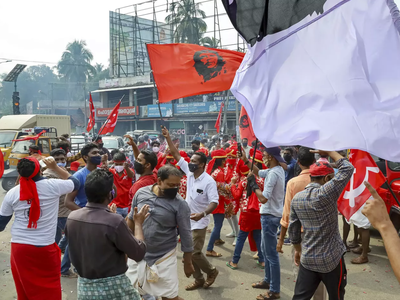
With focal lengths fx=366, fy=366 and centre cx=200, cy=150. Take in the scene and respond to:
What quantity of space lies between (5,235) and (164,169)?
540 cm

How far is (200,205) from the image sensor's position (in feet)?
16.4

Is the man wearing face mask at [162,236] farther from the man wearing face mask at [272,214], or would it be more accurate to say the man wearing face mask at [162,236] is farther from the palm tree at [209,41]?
the palm tree at [209,41]

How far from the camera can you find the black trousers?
10.8ft

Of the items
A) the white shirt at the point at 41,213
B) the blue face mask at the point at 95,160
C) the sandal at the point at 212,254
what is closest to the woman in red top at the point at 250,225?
the sandal at the point at 212,254

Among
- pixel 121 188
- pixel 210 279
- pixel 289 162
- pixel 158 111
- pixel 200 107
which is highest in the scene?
pixel 200 107

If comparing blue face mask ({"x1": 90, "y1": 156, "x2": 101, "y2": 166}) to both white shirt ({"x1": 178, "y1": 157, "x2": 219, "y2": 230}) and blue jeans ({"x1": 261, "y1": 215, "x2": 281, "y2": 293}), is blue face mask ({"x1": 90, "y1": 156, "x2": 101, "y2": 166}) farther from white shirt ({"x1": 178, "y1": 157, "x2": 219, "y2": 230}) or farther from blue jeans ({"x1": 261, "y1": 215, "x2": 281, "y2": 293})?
blue jeans ({"x1": 261, "y1": 215, "x2": 281, "y2": 293})

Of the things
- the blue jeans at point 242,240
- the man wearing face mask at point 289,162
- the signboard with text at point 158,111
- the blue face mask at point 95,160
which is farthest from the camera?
the signboard with text at point 158,111

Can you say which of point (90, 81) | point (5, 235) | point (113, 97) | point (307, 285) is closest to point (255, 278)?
point (307, 285)

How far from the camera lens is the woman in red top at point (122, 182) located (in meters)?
5.99

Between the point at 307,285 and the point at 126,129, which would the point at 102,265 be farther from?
the point at 126,129

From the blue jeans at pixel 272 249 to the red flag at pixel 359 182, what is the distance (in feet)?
3.25

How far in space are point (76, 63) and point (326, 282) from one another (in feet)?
223

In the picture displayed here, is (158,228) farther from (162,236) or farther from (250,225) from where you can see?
(250,225)

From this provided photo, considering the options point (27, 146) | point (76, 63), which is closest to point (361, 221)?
point (27, 146)
